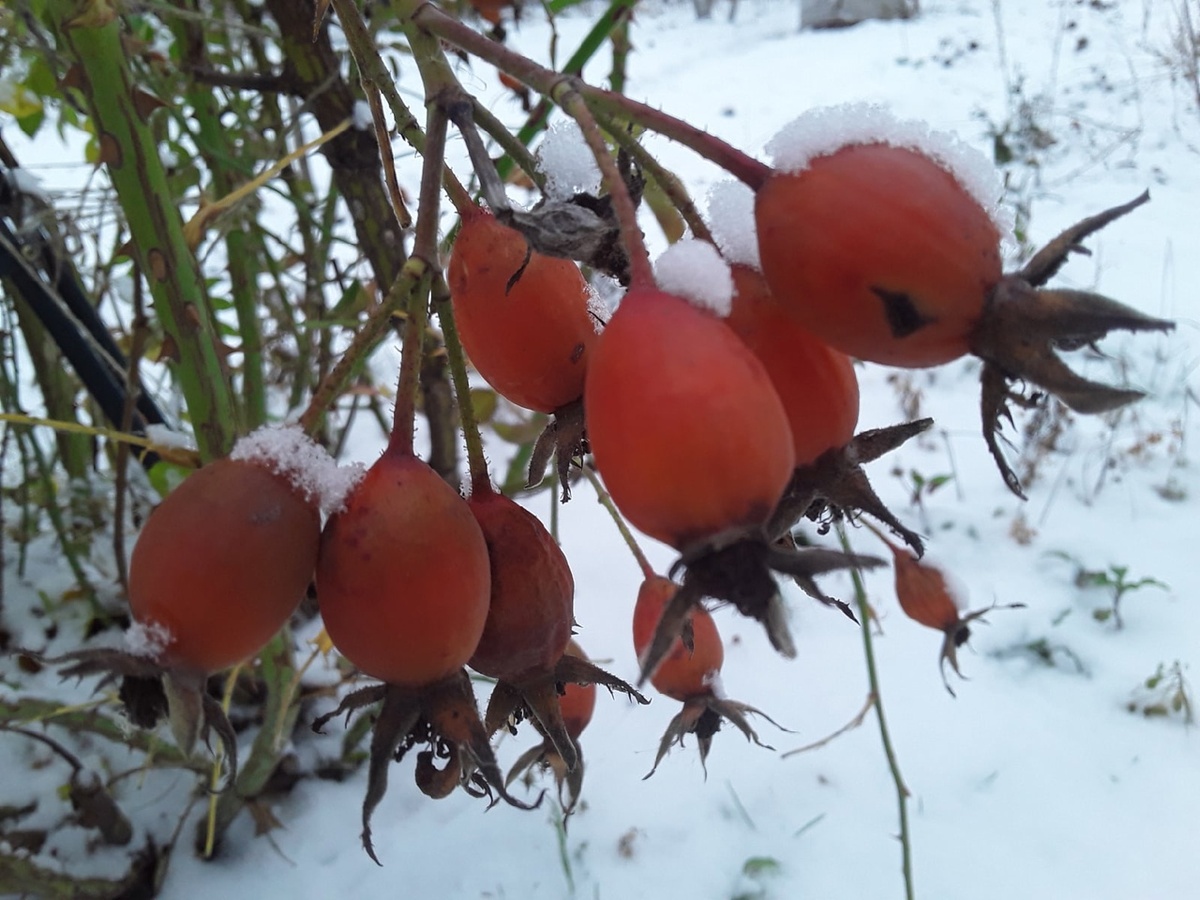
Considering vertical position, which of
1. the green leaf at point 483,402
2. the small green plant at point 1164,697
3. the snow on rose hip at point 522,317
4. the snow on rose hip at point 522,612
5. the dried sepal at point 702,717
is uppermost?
the snow on rose hip at point 522,317

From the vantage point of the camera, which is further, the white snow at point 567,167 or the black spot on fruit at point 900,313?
the white snow at point 567,167

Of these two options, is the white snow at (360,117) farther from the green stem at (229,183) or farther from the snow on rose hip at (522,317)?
the snow on rose hip at (522,317)

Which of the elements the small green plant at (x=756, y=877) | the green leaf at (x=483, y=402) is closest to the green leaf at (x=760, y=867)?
the small green plant at (x=756, y=877)

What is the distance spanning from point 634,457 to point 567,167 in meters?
0.25

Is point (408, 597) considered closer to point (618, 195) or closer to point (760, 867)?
point (618, 195)

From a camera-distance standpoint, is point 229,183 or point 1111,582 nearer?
point 229,183

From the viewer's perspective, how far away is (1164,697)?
5.31 ft

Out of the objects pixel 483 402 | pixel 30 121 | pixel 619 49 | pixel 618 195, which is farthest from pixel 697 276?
pixel 30 121

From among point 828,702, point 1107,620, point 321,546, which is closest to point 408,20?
point 321,546

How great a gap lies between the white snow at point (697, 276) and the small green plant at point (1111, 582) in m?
1.71

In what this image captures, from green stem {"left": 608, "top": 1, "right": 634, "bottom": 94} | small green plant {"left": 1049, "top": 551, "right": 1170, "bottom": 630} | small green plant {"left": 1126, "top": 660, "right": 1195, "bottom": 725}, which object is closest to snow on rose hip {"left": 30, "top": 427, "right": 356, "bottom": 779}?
green stem {"left": 608, "top": 1, "right": 634, "bottom": 94}

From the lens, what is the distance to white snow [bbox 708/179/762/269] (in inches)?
18.9

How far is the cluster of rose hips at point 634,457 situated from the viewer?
1.26 ft

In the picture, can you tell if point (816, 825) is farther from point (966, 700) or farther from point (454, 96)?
point (454, 96)
